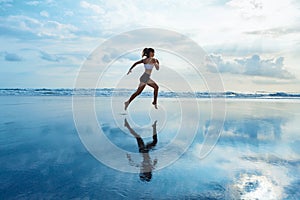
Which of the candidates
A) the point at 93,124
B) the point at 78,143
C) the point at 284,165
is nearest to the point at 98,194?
the point at 78,143

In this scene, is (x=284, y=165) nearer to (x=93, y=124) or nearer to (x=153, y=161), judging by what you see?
(x=153, y=161)

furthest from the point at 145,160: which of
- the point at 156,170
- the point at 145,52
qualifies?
the point at 145,52

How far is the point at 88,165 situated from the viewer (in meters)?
4.48

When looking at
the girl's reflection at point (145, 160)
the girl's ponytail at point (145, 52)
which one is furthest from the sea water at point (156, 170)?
the girl's ponytail at point (145, 52)

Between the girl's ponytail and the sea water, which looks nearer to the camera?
the sea water

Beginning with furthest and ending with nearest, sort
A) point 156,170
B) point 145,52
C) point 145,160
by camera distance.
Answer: point 145,52 → point 145,160 → point 156,170

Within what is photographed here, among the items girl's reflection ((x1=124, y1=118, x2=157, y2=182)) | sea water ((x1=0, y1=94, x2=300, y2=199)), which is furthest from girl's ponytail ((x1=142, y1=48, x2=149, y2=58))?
girl's reflection ((x1=124, y1=118, x2=157, y2=182))

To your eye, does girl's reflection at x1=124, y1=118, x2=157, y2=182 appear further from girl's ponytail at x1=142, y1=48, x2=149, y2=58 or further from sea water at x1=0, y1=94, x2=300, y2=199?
girl's ponytail at x1=142, y1=48, x2=149, y2=58

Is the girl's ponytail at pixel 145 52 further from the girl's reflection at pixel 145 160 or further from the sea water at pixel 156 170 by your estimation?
the girl's reflection at pixel 145 160

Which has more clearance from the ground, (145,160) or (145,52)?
(145,52)

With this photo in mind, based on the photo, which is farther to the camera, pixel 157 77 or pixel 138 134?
pixel 157 77

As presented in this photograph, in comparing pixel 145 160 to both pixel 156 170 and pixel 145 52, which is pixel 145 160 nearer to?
pixel 156 170

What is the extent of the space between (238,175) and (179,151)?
151 centimetres

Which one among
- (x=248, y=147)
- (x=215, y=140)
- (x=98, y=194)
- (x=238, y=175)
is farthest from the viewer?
(x=215, y=140)
